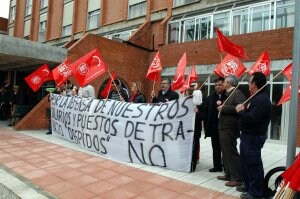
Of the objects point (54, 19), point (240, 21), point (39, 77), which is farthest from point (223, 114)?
point (54, 19)

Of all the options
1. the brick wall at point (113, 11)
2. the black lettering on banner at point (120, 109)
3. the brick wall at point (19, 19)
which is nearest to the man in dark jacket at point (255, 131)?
the black lettering on banner at point (120, 109)

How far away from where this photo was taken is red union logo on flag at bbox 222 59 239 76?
7848 mm

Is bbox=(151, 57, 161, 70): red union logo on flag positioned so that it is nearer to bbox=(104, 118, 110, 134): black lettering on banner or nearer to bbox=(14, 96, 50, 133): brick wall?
bbox=(104, 118, 110, 134): black lettering on banner

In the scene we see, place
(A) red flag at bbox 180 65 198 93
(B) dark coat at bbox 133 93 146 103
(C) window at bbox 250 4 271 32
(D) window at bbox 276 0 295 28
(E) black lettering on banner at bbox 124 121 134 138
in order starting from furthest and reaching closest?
(C) window at bbox 250 4 271 32, (D) window at bbox 276 0 295 28, (B) dark coat at bbox 133 93 146 103, (A) red flag at bbox 180 65 198 93, (E) black lettering on banner at bbox 124 121 134 138

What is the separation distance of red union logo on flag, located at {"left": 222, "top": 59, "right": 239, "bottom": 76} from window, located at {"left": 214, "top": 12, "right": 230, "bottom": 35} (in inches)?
269

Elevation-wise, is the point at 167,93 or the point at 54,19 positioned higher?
the point at 54,19

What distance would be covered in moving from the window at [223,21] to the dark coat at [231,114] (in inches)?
371

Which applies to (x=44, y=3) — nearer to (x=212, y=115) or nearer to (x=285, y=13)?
(x=285, y=13)

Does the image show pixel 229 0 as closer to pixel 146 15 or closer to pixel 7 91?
pixel 146 15

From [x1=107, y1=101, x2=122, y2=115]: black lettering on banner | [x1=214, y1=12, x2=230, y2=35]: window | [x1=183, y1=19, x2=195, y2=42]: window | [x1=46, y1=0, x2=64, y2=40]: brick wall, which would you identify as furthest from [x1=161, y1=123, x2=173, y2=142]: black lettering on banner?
[x1=46, y1=0, x2=64, y2=40]: brick wall

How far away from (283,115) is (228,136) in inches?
271

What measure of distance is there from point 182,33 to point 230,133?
11.5 m

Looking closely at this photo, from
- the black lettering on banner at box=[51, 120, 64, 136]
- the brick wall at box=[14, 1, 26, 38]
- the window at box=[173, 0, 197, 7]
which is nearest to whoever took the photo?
the black lettering on banner at box=[51, 120, 64, 136]

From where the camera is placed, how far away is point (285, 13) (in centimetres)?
1236
